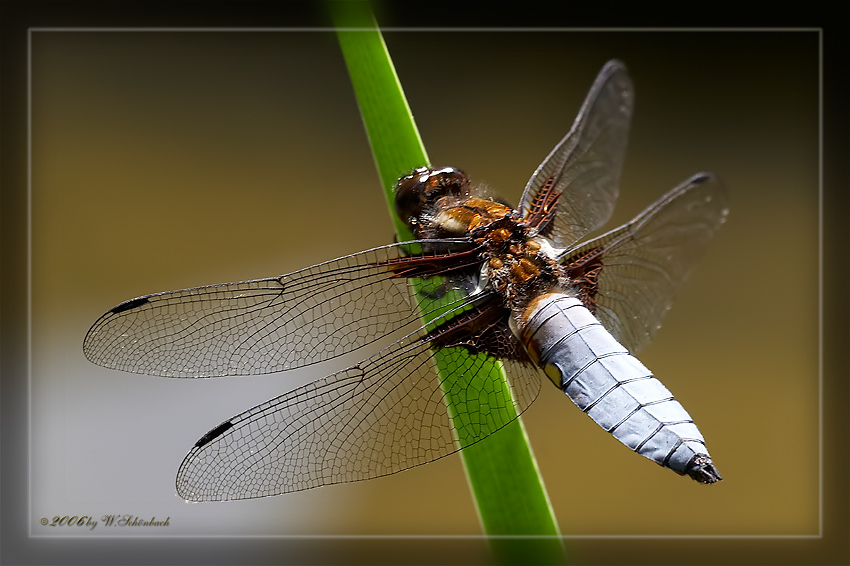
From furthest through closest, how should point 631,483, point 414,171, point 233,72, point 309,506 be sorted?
1. point 631,483
2. point 309,506
3. point 233,72
4. point 414,171

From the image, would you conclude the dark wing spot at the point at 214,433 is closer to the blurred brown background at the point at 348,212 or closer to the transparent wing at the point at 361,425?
the transparent wing at the point at 361,425

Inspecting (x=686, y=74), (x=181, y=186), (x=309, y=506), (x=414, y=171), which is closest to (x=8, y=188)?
(x=181, y=186)

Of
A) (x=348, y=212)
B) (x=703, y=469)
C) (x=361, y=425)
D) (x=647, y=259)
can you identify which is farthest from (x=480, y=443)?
(x=348, y=212)

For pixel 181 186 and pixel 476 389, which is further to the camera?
pixel 181 186

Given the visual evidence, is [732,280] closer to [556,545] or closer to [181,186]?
[556,545]

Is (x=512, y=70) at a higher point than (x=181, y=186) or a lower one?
higher

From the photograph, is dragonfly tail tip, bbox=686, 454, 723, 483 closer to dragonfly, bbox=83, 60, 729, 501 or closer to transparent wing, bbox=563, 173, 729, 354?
dragonfly, bbox=83, 60, 729, 501

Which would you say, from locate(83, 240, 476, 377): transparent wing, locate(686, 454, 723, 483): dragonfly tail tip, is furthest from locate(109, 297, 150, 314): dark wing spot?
locate(686, 454, 723, 483): dragonfly tail tip
